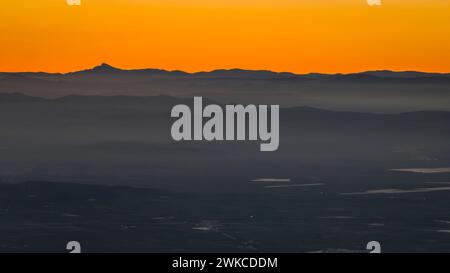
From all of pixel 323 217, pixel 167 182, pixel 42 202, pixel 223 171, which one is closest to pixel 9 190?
pixel 42 202

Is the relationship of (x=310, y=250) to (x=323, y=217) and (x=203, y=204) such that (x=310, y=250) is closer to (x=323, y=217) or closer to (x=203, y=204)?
(x=323, y=217)

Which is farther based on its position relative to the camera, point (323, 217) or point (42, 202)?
point (42, 202)

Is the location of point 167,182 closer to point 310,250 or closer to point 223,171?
point 223,171

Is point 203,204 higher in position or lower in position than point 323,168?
lower

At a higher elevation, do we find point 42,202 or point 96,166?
point 96,166
